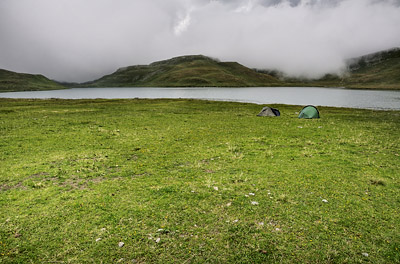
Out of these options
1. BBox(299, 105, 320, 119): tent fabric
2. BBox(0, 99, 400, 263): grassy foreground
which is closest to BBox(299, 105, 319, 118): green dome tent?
BBox(299, 105, 320, 119): tent fabric

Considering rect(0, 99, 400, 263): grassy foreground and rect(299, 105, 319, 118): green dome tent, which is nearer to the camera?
rect(0, 99, 400, 263): grassy foreground

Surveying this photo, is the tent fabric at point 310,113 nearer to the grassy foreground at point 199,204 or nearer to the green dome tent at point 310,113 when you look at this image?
the green dome tent at point 310,113

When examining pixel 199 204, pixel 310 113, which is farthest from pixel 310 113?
pixel 199 204

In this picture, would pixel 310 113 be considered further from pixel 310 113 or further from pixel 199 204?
pixel 199 204

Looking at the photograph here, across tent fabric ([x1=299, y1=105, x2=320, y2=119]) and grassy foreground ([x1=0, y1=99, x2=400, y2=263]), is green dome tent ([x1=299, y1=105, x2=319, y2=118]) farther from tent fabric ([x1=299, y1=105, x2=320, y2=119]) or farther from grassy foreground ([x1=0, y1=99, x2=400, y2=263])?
grassy foreground ([x1=0, y1=99, x2=400, y2=263])

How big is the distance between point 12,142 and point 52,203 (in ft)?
58.1

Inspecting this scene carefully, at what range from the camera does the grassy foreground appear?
7.81 meters

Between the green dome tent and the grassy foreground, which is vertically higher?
the green dome tent

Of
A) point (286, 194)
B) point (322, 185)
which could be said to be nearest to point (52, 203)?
point (286, 194)

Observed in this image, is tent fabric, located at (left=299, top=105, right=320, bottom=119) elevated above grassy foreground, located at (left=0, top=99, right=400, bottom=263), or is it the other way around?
tent fabric, located at (left=299, top=105, right=320, bottom=119)

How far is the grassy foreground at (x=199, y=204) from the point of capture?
25.6 ft

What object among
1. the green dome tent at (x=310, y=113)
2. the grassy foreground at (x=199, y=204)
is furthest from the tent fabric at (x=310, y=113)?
the grassy foreground at (x=199, y=204)

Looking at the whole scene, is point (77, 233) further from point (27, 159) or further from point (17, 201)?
point (27, 159)

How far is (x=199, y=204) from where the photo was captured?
10.8 metres
